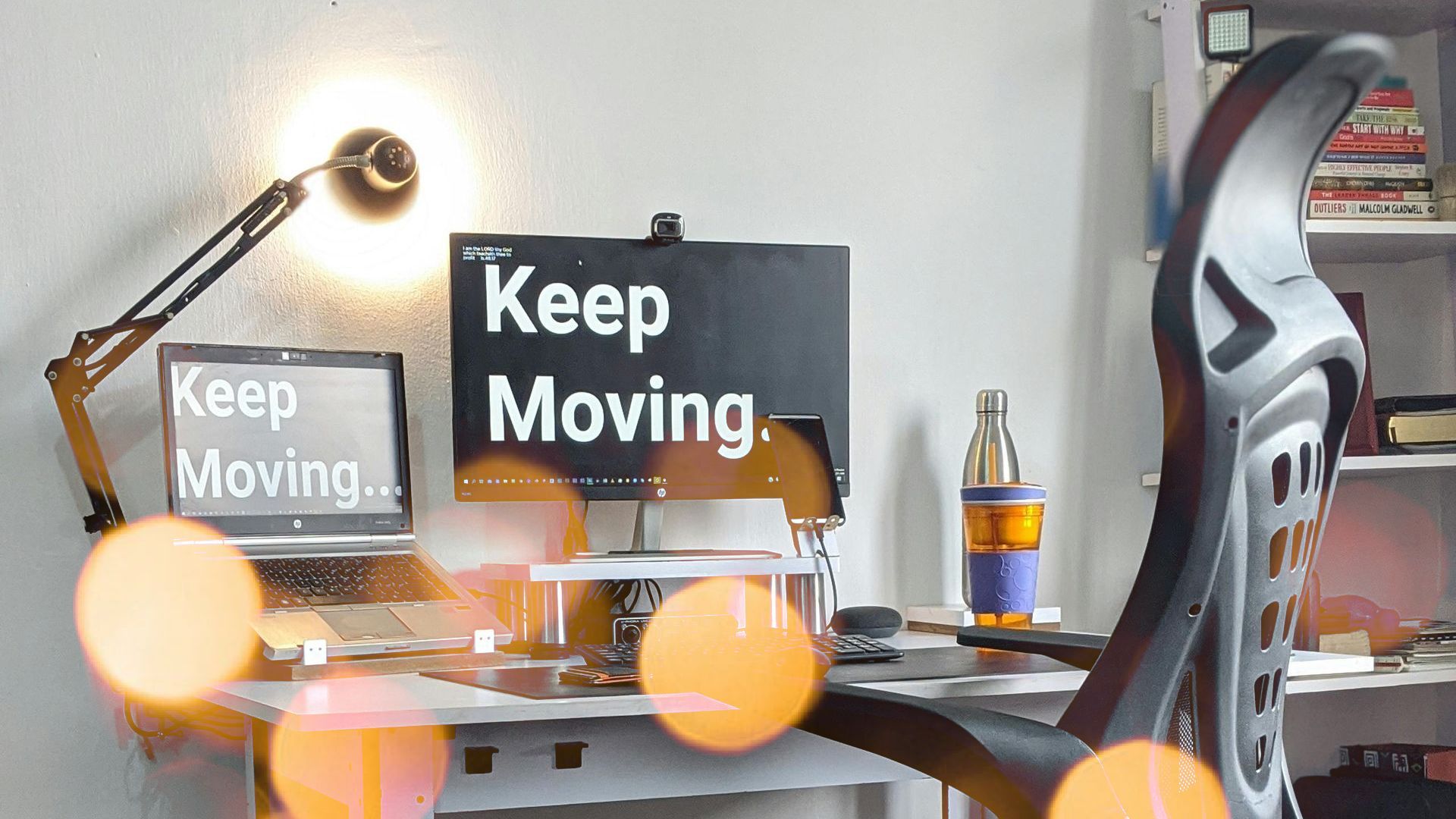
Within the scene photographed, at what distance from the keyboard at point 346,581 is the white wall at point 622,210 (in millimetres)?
283

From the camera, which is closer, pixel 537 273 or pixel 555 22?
pixel 537 273

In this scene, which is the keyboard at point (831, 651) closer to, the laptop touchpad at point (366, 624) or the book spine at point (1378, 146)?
the laptop touchpad at point (366, 624)

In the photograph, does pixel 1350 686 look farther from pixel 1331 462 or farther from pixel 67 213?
pixel 67 213

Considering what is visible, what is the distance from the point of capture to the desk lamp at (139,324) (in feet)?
5.34

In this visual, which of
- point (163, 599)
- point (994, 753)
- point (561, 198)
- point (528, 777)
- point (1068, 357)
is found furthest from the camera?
point (1068, 357)

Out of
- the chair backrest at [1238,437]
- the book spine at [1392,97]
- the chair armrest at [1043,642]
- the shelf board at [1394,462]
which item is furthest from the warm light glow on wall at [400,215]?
the book spine at [1392,97]

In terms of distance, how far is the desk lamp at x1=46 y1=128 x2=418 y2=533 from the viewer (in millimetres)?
1628

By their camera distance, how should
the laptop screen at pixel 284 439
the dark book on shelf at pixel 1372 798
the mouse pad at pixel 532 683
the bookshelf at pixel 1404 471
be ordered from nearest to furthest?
A: 1. the mouse pad at pixel 532 683
2. the laptop screen at pixel 284 439
3. the dark book on shelf at pixel 1372 798
4. the bookshelf at pixel 1404 471

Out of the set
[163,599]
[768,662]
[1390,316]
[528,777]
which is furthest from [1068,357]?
[163,599]

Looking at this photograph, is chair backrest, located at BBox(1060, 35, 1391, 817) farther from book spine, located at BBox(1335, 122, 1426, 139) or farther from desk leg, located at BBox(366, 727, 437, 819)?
book spine, located at BBox(1335, 122, 1426, 139)

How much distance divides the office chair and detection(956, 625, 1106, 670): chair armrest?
41cm

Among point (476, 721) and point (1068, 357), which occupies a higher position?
point (1068, 357)

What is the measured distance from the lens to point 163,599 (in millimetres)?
1596

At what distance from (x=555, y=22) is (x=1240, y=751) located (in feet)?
4.82
